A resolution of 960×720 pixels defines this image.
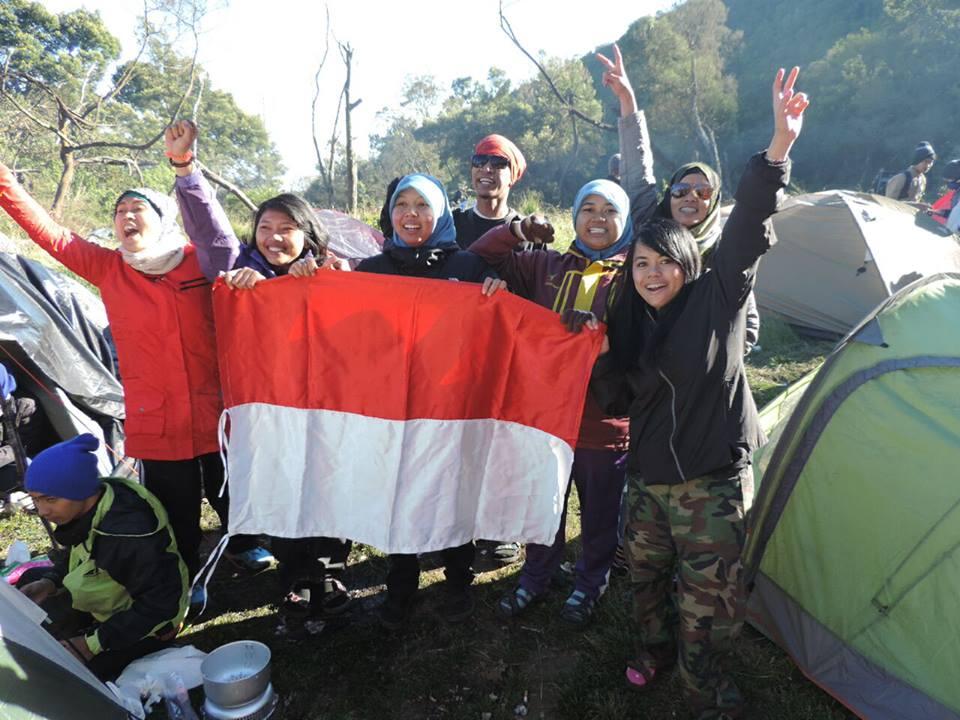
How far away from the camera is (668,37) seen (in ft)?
110

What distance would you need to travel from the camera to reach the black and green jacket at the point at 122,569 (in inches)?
111

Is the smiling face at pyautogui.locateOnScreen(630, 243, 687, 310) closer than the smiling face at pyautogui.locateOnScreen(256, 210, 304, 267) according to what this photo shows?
Yes

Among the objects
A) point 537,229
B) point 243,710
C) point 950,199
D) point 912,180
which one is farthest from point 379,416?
point 912,180

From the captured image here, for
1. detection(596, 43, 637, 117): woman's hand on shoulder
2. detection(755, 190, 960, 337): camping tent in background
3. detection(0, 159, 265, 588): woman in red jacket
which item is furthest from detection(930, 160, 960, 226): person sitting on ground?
detection(0, 159, 265, 588): woman in red jacket

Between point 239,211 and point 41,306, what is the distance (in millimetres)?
22141

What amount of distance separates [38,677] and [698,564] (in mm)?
2544

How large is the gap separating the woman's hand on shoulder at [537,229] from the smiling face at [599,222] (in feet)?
0.88

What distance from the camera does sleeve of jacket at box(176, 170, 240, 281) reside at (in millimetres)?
2840

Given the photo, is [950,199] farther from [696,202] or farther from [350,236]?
[350,236]

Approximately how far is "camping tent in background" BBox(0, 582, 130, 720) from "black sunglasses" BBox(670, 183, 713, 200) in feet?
11.4

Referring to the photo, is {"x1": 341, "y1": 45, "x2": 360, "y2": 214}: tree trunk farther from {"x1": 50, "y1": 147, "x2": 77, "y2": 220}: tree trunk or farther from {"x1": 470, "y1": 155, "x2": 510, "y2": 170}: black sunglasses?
{"x1": 470, "y1": 155, "x2": 510, "y2": 170}: black sunglasses

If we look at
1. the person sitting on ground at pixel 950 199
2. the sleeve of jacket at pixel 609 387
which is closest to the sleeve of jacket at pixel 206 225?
the sleeve of jacket at pixel 609 387

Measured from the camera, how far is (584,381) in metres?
2.67

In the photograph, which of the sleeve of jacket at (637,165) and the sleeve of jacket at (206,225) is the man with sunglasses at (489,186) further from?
the sleeve of jacket at (206,225)
